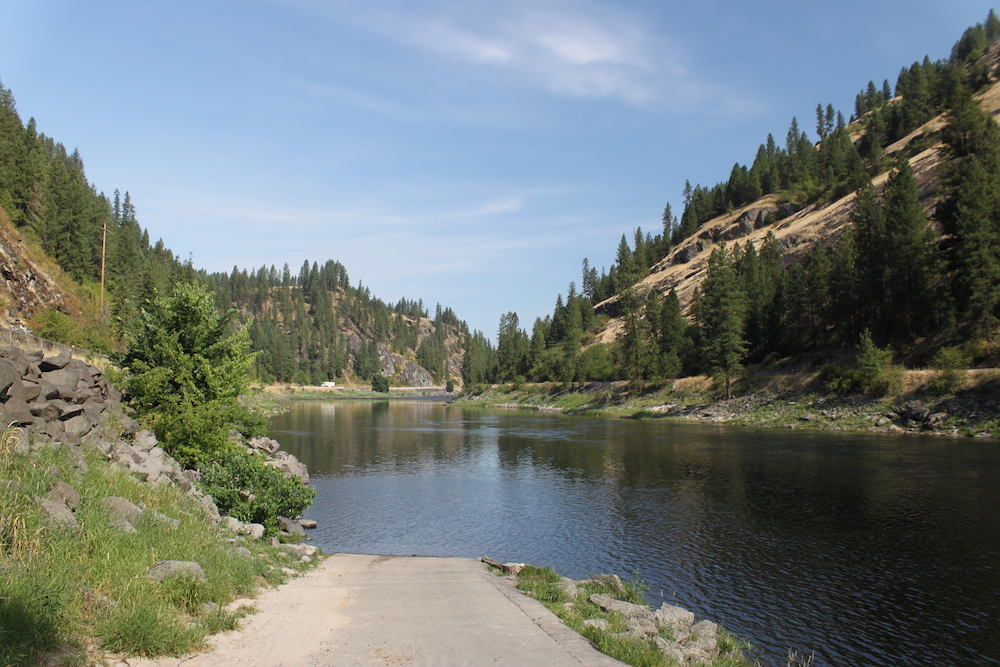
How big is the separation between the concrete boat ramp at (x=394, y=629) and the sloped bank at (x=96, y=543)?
0.70m

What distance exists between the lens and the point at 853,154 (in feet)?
411

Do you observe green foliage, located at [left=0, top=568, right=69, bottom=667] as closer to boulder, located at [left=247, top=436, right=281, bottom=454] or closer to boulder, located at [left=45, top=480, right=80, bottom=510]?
boulder, located at [left=45, top=480, right=80, bottom=510]

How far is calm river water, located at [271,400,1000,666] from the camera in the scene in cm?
1573

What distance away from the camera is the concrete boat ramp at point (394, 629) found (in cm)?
984

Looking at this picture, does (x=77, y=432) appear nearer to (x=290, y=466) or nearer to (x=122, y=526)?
(x=122, y=526)

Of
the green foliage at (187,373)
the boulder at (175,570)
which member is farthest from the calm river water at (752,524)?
the boulder at (175,570)

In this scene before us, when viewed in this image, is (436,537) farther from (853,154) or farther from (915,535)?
(853,154)

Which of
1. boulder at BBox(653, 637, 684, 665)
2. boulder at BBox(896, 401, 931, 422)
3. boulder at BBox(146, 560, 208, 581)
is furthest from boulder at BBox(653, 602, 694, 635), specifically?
boulder at BBox(896, 401, 931, 422)

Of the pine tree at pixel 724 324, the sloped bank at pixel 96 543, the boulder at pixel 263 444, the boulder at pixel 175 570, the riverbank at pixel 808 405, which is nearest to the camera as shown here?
the sloped bank at pixel 96 543

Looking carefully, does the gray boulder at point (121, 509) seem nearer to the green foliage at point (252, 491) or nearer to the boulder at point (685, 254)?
the green foliage at point (252, 491)

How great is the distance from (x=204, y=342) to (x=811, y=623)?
90.7ft

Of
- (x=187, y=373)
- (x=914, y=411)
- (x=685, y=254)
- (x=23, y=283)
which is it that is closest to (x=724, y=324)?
(x=914, y=411)

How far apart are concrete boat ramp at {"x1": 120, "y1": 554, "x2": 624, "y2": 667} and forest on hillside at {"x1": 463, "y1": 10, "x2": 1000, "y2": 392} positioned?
5946cm

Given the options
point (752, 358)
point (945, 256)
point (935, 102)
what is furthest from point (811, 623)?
point (935, 102)
